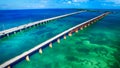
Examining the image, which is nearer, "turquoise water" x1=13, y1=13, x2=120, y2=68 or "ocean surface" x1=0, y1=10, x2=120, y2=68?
"turquoise water" x1=13, y1=13, x2=120, y2=68

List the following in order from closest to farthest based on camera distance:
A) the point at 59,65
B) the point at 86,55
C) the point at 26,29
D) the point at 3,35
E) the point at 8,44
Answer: the point at 59,65 → the point at 86,55 → the point at 8,44 → the point at 3,35 → the point at 26,29

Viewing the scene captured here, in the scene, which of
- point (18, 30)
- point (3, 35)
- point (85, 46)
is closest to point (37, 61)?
point (85, 46)

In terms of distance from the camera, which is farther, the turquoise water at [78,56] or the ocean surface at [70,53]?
the ocean surface at [70,53]

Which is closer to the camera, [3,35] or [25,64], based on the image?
[25,64]

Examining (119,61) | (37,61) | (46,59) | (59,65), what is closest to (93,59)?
(119,61)

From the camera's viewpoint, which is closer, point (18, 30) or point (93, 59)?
point (93, 59)

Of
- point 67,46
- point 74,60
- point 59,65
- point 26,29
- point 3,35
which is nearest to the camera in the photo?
point 59,65

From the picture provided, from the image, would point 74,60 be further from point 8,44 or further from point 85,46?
point 8,44

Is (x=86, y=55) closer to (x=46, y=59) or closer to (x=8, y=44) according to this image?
(x=46, y=59)

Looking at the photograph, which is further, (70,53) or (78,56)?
(70,53)
